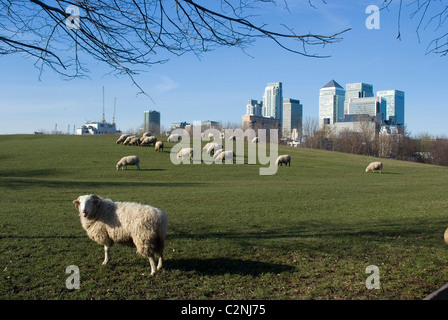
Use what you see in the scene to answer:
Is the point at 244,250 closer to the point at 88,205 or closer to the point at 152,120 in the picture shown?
the point at 88,205

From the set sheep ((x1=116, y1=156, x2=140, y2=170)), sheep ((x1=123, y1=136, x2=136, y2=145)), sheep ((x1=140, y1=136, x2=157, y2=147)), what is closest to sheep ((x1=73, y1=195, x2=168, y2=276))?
sheep ((x1=116, y1=156, x2=140, y2=170))

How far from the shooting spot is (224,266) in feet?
22.7

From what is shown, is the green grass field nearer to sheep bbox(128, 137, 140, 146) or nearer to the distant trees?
sheep bbox(128, 137, 140, 146)

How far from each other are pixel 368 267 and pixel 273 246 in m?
2.19

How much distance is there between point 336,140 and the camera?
10494 centimetres

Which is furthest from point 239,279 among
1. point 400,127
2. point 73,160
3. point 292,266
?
point 400,127

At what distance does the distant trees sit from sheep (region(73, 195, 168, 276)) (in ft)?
317

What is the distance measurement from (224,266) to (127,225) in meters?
2.00

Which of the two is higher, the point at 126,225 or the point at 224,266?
the point at 126,225

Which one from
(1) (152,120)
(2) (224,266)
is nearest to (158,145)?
(2) (224,266)

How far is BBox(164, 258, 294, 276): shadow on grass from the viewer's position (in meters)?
6.63

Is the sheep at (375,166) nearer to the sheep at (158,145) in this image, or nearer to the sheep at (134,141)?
the sheep at (158,145)

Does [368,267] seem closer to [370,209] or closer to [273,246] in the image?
[273,246]

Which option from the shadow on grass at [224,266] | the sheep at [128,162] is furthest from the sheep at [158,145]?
the shadow on grass at [224,266]
